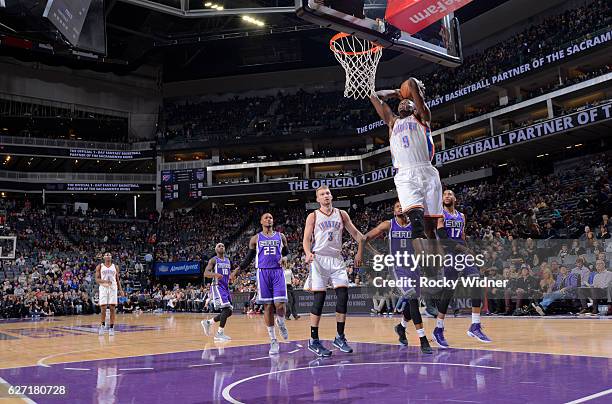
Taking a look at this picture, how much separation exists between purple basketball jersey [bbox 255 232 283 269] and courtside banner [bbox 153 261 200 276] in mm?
28107

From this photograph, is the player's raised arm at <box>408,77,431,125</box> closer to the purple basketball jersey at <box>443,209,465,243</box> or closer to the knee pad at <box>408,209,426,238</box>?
the knee pad at <box>408,209,426,238</box>

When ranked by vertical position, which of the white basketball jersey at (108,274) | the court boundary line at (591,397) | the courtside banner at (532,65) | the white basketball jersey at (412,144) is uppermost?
the courtside banner at (532,65)

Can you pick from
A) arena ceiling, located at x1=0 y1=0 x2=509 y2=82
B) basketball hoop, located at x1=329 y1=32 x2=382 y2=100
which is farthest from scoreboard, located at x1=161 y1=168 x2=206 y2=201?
basketball hoop, located at x1=329 y1=32 x2=382 y2=100

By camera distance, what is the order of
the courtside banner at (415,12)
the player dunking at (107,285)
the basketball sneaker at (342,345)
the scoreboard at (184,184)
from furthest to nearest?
1. the scoreboard at (184,184)
2. the player dunking at (107,285)
3. the courtside banner at (415,12)
4. the basketball sneaker at (342,345)

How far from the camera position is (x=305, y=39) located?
41.6 meters

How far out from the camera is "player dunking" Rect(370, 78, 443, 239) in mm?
5461

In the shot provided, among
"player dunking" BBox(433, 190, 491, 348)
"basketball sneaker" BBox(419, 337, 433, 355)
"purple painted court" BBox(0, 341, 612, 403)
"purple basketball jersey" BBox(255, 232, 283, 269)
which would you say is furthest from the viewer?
"purple basketball jersey" BBox(255, 232, 283, 269)

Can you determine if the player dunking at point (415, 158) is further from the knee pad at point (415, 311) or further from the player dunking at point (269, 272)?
the player dunking at point (269, 272)

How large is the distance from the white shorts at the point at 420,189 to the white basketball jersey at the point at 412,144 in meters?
0.08

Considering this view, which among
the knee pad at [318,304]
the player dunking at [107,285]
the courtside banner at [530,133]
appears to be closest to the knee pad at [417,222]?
the knee pad at [318,304]

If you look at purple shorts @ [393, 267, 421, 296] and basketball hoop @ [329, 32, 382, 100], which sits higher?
basketball hoop @ [329, 32, 382, 100]

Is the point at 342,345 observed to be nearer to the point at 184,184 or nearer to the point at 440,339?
the point at 440,339

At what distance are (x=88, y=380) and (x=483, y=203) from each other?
953 inches

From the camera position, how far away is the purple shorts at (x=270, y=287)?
8.30 m
